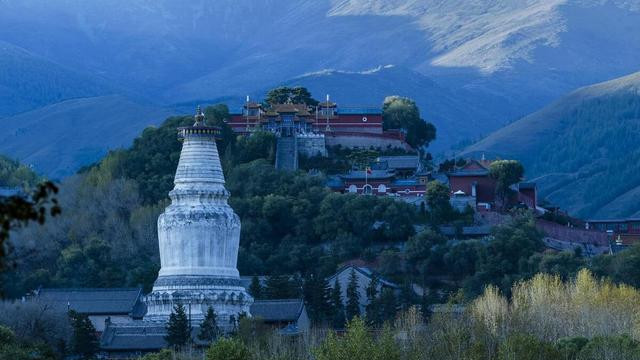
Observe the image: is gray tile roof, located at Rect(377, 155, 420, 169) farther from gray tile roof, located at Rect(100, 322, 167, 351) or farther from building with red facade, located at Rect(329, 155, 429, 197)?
gray tile roof, located at Rect(100, 322, 167, 351)

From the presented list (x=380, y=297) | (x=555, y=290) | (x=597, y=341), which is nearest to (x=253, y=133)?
(x=380, y=297)

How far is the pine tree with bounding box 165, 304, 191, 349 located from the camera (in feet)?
225

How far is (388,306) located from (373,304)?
1.88 ft

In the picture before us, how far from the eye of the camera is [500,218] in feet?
316

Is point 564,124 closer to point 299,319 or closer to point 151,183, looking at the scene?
point 151,183

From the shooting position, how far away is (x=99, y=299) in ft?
265

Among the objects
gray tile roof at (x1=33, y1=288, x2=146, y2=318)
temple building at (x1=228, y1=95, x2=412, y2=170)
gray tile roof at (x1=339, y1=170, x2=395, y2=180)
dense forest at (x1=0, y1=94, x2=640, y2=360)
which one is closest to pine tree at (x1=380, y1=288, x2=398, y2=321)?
dense forest at (x1=0, y1=94, x2=640, y2=360)

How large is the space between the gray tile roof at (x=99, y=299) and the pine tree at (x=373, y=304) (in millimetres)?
8467

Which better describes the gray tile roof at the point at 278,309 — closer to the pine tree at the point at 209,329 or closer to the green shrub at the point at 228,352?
the pine tree at the point at 209,329

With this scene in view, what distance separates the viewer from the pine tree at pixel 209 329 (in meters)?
69.2

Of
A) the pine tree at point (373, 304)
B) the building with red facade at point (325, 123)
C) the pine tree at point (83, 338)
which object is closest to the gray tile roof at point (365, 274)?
the pine tree at point (373, 304)

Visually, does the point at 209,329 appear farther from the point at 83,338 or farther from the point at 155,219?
the point at 155,219

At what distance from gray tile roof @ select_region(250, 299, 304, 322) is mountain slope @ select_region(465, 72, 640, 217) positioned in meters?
73.4

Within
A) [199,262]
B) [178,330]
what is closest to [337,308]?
[199,262]
